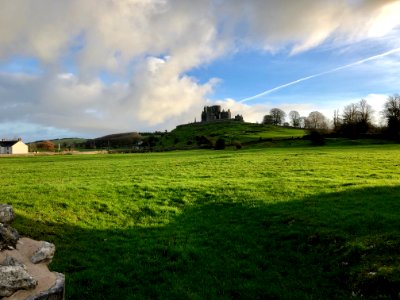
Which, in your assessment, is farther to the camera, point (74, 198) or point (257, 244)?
point (74, 198)

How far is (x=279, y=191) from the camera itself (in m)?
25.8

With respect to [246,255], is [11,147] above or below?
above

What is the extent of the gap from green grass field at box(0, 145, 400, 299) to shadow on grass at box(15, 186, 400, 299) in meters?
0.04

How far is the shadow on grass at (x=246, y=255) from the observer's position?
37.9 ft

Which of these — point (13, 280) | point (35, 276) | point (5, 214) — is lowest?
point (35, 276)

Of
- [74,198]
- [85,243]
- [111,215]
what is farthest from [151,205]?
[85,243]

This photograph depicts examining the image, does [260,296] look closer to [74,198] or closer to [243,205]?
[243,205]

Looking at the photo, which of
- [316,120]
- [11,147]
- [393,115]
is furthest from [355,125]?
[11,147]

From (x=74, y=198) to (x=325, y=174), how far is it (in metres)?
21.9

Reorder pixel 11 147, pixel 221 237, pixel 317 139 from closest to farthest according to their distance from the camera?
pixel 221 237 < pixel 317 139 < pixel 11 147

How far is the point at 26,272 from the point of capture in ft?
30.1

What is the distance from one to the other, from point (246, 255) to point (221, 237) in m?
2.57

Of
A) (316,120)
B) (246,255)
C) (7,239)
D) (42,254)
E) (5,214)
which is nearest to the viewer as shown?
(7,239)

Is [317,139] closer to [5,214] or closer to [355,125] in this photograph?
[355,125]
